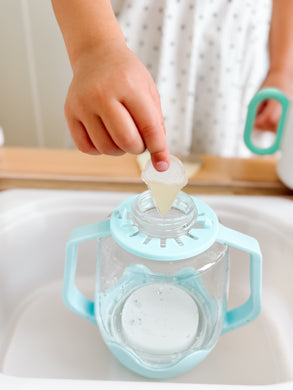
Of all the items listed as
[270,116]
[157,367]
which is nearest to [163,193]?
[157,367]

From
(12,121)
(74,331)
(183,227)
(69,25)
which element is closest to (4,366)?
(74,331)

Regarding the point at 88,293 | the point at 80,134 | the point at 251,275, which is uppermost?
the point at 80,134

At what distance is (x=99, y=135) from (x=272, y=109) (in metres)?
0.33

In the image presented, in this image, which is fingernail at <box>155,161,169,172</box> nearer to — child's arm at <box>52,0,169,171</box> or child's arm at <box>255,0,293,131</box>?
child's arm at <box>52,0,169,171</box>

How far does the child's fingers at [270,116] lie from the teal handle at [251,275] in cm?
28

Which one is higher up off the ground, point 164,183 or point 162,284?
point 164,183

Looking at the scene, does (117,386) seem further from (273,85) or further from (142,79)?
(273,85)

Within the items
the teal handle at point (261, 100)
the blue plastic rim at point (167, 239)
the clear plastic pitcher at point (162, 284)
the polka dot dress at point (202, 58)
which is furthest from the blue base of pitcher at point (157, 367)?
the polka dot dress at point (202, 58)

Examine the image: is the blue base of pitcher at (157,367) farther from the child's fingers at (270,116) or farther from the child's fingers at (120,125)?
the child's fingers at (270,116)

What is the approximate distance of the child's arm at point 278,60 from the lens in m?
0.53

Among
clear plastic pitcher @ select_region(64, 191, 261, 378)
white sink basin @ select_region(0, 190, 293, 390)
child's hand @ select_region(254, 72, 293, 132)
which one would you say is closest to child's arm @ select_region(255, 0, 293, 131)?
child's hand @ select_region(254, 72, 293, 132)

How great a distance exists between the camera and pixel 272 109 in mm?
533

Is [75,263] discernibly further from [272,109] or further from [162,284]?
[272,109]

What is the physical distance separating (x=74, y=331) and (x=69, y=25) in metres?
0.30
